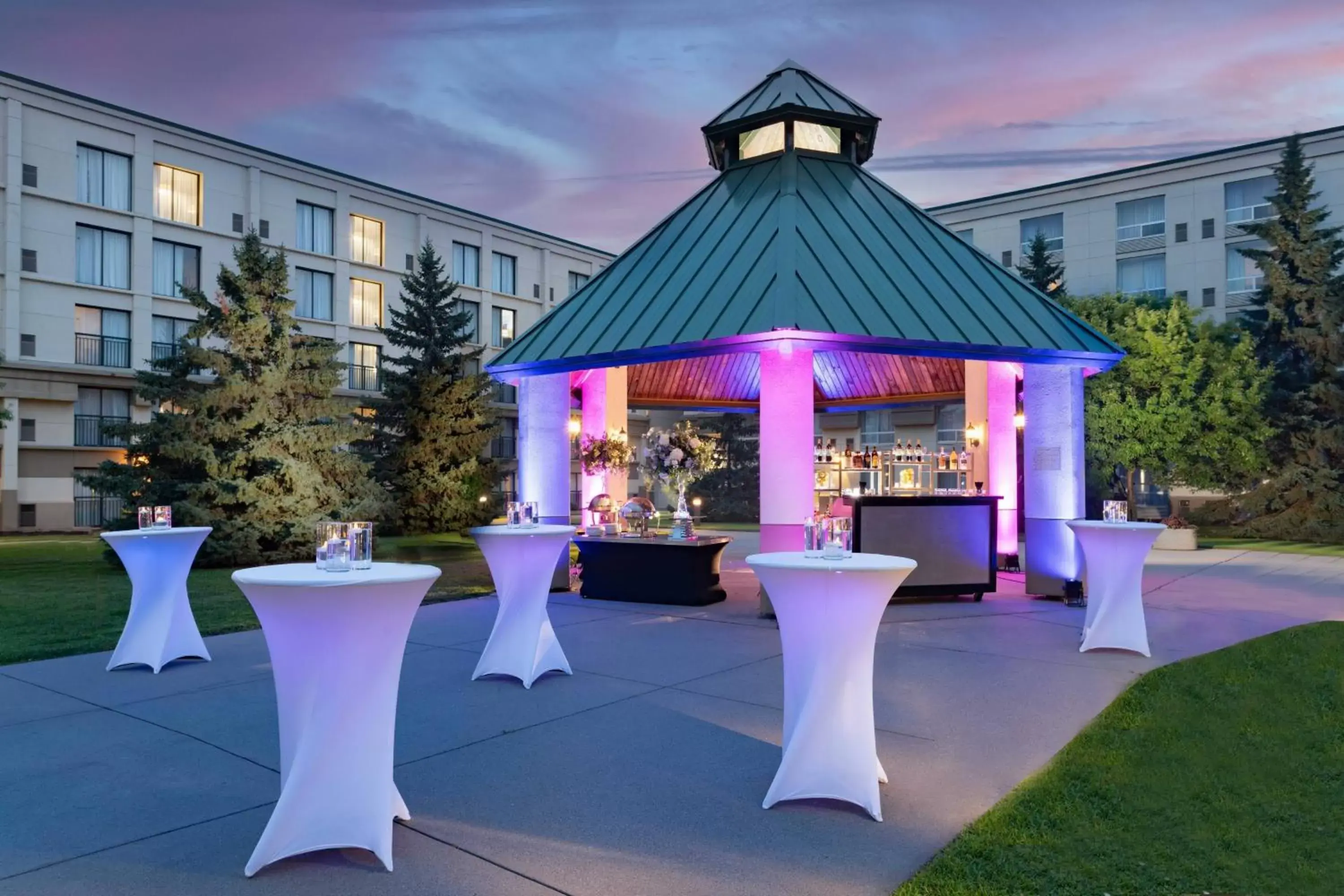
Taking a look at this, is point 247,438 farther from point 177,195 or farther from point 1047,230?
point 1047,230

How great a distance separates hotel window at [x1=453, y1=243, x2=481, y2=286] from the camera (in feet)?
136

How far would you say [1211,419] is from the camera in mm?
24891

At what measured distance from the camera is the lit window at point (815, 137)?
13.8 m

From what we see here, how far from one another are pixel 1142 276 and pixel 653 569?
32.8 metres

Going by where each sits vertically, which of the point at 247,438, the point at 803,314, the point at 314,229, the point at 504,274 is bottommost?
the point at 247,438

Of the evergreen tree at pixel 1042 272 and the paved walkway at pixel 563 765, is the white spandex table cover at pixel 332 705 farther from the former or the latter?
the evergreen tree at pixel 1042 272

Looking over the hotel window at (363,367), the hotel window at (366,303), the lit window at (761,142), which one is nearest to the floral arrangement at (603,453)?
the lit window at (761,142)

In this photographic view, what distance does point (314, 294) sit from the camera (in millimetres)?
36562

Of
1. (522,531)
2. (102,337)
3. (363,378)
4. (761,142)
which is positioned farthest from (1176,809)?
(363,378)

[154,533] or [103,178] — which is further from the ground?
[103,178]

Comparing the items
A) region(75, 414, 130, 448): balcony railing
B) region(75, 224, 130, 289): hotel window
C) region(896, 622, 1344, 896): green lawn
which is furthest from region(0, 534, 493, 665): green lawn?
region(75, 224, 130, 289): hotel window

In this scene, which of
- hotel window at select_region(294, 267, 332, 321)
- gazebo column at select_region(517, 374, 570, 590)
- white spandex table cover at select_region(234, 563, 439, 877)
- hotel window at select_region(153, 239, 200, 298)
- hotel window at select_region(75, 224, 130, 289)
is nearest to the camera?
white spandex table cover at select_region(234, 563, 439, 877)

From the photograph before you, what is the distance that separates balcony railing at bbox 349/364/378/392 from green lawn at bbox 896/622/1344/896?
3499 centimetres

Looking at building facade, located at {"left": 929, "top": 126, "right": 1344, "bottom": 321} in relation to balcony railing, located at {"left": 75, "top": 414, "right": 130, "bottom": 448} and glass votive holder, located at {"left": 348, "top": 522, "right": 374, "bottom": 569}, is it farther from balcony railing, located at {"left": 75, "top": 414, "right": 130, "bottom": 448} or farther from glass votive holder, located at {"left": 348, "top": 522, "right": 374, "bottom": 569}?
glass votive holder, located at {"left": 348, "top": 522, "right": 374, "bottom": 569}
